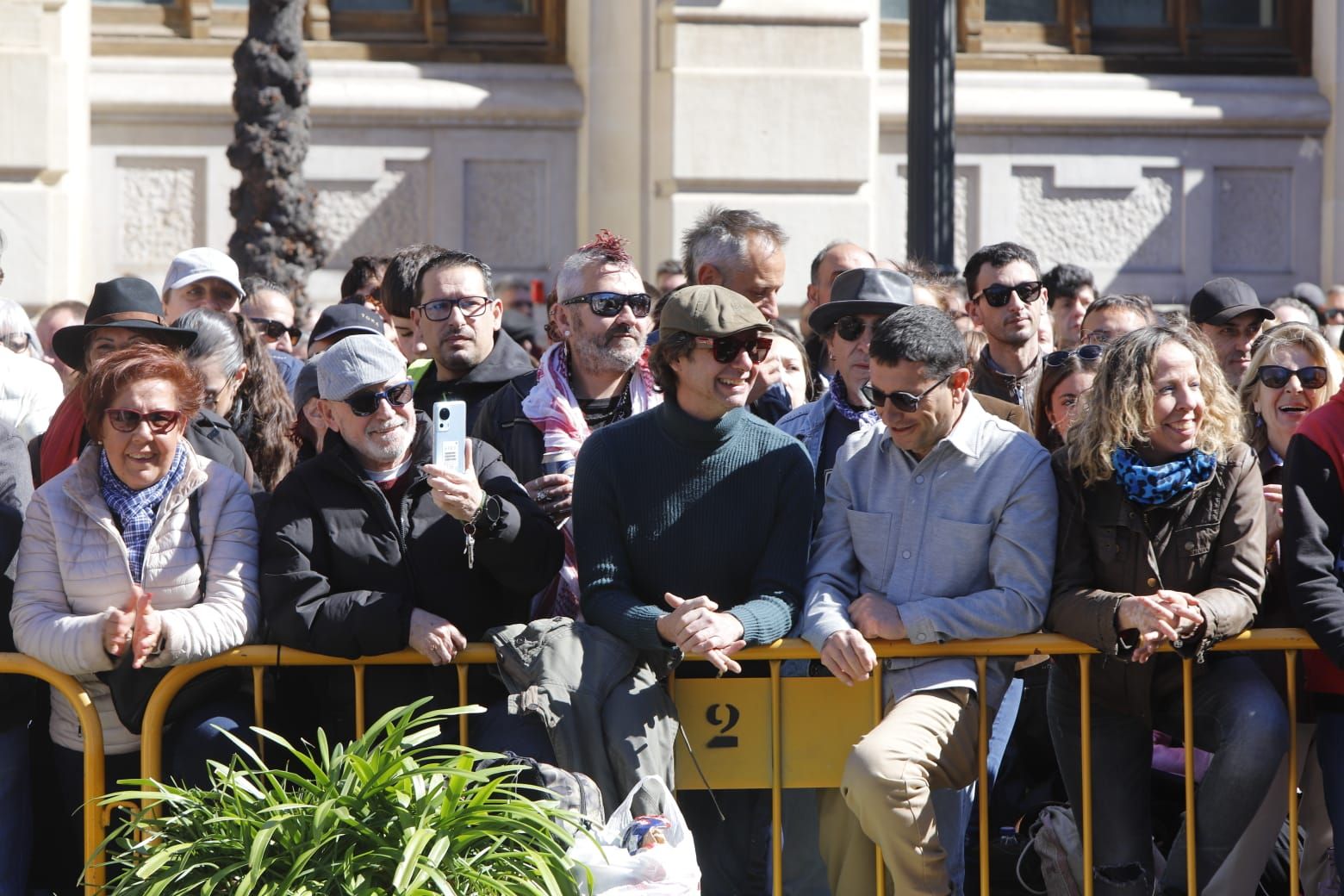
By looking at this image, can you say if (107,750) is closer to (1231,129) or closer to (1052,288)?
(1052,288)

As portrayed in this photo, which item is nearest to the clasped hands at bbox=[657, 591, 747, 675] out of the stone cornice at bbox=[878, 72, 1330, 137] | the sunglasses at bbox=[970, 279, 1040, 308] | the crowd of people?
the crowd of people

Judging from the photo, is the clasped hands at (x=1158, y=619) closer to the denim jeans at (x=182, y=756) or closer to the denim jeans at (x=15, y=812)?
the denim jeans at (x=182, y=756)

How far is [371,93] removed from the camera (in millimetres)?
11969

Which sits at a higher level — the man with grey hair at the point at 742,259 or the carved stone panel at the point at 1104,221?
A: the carved stone panel at the point at 1104,221

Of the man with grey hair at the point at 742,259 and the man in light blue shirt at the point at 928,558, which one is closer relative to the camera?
the man in light blue shirt at the point at 928,558

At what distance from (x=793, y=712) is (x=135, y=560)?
1.83 meters

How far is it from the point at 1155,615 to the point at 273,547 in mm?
2344

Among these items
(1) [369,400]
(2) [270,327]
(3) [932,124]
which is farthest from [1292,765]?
(2) [270,327]

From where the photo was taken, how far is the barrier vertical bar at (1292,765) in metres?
4.84

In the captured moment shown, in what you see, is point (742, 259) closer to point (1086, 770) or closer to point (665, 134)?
point (1086, 770)

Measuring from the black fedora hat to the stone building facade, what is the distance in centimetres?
515

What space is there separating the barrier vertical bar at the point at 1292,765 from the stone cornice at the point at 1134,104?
8053 mm

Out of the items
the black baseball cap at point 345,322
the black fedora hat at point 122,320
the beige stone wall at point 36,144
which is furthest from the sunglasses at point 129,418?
the beige stone wall at point 36,144

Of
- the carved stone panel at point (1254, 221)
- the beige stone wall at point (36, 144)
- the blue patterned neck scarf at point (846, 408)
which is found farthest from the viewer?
the carved stone panel at point (1254, 221)
